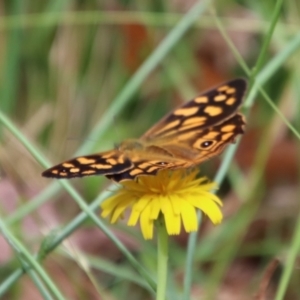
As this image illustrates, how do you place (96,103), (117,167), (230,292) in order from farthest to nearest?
(96,103) → (230,292) → (117,167)

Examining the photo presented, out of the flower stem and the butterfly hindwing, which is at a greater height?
the butterfly hindwing

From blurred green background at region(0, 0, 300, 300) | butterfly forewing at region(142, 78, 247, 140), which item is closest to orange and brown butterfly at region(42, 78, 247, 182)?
butterfly forewing at region(142, 78, 247, 140)

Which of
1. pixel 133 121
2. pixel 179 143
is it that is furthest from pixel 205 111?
pixel 133 121

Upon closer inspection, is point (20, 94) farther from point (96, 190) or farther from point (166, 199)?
point (166, 199)

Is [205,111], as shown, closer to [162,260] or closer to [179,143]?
[179,143]

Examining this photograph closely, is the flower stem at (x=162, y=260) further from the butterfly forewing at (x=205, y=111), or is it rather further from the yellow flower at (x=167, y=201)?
the butterfly forewing at (x=205, y=111)

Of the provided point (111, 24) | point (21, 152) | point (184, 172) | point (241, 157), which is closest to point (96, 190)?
point (21, 152)

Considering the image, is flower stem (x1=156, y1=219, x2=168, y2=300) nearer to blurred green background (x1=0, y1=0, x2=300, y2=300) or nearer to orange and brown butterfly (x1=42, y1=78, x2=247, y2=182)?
orange and brown butterfly (x1=42, y1=78, x2=247, y2=182)
